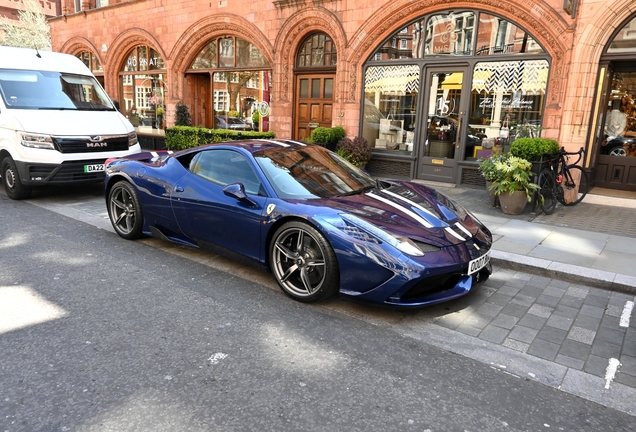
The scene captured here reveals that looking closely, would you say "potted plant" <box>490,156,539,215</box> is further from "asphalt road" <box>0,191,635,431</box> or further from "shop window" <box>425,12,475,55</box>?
"asphalt road" <box>0,191,635,431</box>

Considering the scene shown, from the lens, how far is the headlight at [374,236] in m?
3.81

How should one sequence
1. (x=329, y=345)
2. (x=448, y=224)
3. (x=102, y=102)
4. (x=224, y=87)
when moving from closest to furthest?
(x=329, y=345) → (x=448, y=224) → (x=102, y=102) → (x=224, y=87)

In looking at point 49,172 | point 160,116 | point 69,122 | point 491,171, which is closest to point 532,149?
point 491,171

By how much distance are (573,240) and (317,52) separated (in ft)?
29.4

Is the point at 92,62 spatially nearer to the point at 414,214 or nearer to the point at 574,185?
the point at 574,185

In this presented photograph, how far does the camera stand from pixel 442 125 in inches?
433

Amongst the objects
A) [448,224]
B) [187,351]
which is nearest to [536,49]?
[448,224]

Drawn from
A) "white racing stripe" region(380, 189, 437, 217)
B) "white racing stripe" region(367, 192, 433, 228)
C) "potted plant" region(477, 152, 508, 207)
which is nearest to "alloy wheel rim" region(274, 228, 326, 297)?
"white racing stripe" region(367, 192, 433, 228)

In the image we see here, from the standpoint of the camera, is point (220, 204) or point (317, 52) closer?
point (220, 204)

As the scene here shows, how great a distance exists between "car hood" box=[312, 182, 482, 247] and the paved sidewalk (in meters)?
1.27

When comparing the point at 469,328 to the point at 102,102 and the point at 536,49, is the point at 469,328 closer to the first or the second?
the point at 536,49

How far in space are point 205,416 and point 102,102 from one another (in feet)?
28.3

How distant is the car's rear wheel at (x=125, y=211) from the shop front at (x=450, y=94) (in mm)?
7294

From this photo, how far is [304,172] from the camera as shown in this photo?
4.97 metres
